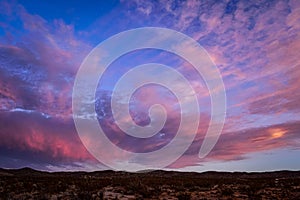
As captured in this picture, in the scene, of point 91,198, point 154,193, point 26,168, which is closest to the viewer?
point 91,198

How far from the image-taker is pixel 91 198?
21.1 metres

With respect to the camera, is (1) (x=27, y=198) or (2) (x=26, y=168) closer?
(1) (x=27, y=198)

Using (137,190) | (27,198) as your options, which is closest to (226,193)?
(137,190)

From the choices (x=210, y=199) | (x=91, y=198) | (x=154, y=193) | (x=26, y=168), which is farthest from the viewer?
(x=26, y=168)

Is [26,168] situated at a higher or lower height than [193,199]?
Answer: higher

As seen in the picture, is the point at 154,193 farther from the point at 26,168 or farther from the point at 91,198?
the point at 26,168

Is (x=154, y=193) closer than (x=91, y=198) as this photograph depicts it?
No

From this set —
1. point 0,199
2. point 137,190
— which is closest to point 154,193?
point 137,190

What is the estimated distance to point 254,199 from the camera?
76.8ft

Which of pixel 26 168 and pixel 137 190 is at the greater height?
pixel 26 168

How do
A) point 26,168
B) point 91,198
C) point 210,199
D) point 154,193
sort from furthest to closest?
point 26,168, point 154,193, point 210,199, point 91,198

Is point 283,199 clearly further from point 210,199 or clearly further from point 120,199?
point 120,199

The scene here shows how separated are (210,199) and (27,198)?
43.2 ft

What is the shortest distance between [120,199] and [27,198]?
6.64 meters
